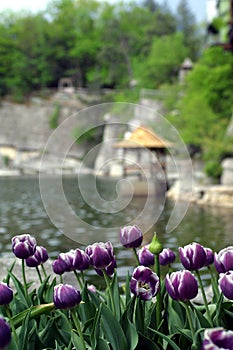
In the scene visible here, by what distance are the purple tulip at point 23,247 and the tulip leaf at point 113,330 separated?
0.43 metres

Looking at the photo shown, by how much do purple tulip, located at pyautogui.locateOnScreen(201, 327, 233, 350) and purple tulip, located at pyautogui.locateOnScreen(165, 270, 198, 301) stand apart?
1.20 feet

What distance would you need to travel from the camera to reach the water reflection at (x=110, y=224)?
30.2 ft

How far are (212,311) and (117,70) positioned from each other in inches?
1714

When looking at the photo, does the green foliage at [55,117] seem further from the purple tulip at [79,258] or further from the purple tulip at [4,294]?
the purple tulip at [4,294]

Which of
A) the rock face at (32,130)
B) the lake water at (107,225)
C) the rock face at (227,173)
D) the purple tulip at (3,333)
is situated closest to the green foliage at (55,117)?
the rock face at (32,130)

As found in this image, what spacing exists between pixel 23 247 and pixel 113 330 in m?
0.48

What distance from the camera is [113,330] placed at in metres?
1.68

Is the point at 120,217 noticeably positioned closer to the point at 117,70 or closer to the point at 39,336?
the point at 39,336

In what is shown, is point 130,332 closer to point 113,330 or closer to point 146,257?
point 113,330

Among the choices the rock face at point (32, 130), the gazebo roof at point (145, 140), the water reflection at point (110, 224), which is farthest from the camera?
the rock face at point (32, 130)

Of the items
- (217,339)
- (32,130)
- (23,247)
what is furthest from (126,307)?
(32,130)

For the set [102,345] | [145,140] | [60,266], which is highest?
[145,140]

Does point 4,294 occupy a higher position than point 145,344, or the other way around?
point 4,294

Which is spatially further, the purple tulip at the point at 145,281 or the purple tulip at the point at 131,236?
the purple tulip at the point at 131,236
